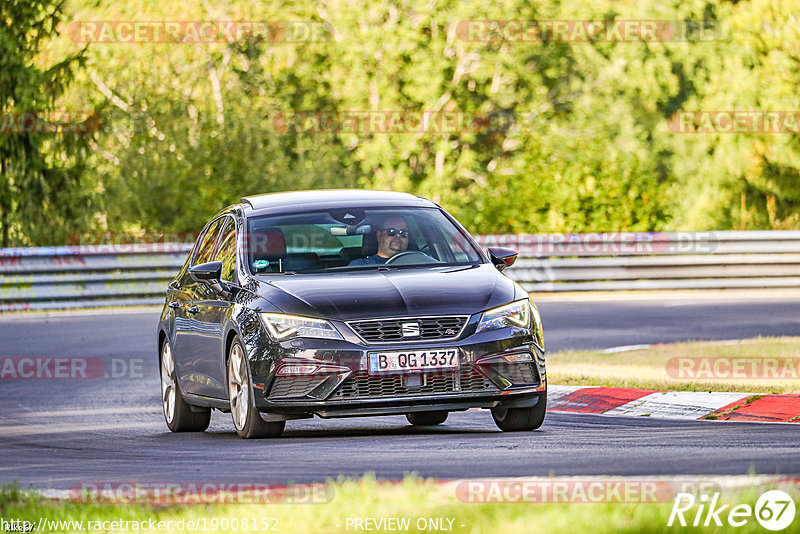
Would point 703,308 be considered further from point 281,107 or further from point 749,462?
point 281,107

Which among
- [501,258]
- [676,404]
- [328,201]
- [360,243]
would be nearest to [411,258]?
[360,243]

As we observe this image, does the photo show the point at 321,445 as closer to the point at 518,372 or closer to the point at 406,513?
the point at 518,372

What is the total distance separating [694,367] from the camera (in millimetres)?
15008

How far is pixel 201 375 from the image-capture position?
11484mm

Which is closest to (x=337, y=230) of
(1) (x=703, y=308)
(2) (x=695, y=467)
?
(2) (x=695, y=467)

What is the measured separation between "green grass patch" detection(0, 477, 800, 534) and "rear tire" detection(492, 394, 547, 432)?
139 inches

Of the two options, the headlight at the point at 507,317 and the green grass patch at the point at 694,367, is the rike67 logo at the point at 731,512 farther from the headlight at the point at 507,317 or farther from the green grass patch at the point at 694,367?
the green grass patch at the point at 694,367

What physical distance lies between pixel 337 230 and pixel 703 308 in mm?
13940

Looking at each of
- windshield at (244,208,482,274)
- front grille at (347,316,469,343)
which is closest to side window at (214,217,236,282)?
windshield at (244,208,482,274)

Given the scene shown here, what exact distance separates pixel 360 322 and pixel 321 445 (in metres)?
0.82

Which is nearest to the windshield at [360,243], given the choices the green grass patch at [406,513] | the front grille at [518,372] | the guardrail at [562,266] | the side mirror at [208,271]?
the side mirror at [208,271]

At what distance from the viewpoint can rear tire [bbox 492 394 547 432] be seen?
10.5m

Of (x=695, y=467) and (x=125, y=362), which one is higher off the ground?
(x=695, y=467)

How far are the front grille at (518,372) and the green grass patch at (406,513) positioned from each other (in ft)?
9.82
